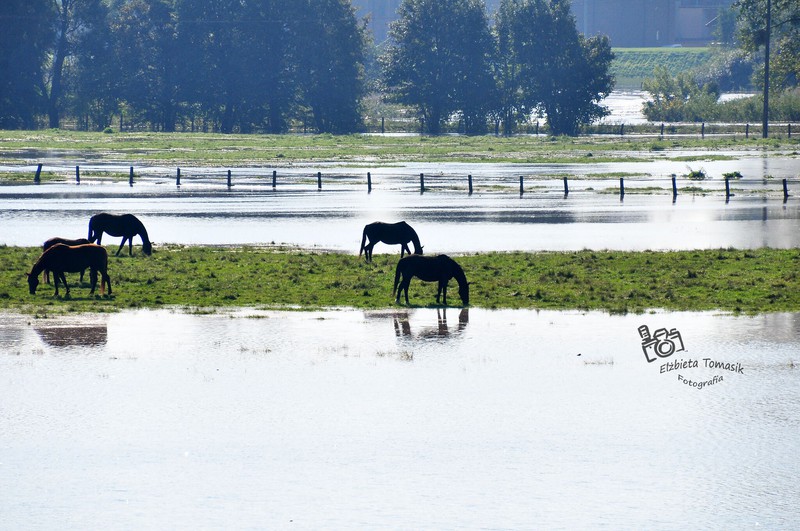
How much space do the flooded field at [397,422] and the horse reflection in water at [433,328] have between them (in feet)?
0.19

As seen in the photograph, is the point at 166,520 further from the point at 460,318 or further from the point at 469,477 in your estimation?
the point at 460,318

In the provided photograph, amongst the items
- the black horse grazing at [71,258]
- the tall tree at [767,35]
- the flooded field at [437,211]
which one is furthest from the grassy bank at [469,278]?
the tall tree at [767,35]

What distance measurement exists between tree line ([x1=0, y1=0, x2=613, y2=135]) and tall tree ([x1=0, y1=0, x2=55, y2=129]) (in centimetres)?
13

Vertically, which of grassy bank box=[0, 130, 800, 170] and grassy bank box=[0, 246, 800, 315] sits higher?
grassy bank box=[0, 130, 800, 170]

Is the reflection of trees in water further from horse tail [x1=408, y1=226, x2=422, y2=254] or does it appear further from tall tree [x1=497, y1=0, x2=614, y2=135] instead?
tall tree [x1=497, y1=0, x2=614, y2=135]

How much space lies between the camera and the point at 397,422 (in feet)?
58.1

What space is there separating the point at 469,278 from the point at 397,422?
41.6ft

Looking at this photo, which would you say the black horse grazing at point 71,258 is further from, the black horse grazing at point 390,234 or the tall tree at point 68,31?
the tall tree at point 68,31

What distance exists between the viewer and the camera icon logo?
868 inches

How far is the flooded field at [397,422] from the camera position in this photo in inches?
563

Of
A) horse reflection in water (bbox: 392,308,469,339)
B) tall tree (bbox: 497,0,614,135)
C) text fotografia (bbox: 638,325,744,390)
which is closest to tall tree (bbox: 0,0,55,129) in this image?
tall tree (bbox: 497,0,614,135)

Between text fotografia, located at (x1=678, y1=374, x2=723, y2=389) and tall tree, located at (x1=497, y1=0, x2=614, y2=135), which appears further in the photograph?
tall tree, located at (x1=497, y1=0, x2=614, y2=135)

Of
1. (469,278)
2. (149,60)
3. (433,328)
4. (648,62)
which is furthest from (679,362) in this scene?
(648,62)

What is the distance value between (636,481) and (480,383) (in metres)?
5.05
